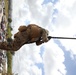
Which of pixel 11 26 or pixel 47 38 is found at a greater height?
pixel 11 26

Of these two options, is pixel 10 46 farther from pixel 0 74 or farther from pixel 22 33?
pixel 0 74

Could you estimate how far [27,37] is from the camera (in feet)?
27.5

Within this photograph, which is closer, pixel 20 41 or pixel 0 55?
pixel 20 41

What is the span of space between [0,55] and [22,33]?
33.0m

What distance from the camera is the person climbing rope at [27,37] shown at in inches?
326

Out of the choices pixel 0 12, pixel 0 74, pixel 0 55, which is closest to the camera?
pixel 0 74

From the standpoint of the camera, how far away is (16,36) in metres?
8.45

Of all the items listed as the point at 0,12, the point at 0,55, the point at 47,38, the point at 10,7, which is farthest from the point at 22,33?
the point at 10,7

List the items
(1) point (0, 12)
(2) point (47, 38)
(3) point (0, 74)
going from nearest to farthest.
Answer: (2) point (47, 38)
(3) point (0, 74)
(1) point (0, 12)

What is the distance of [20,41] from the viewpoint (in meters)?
8.35

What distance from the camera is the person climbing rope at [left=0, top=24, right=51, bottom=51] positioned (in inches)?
326

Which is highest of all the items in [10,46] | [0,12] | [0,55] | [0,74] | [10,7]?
[10,7]

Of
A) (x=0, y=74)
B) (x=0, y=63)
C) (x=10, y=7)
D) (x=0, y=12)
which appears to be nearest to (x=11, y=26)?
(x=10, y=7)

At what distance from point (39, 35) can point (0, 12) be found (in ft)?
129
